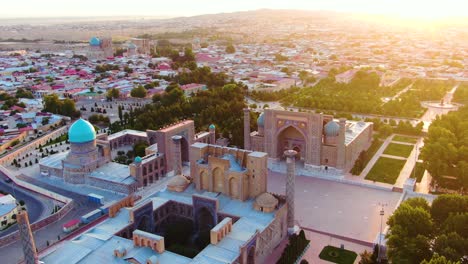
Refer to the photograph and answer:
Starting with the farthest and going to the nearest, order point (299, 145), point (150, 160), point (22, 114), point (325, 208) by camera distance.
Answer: point (22, 114) → point (299, 145) → point (150, 160) → point (325, 208)

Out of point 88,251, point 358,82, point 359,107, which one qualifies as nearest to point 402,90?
point 358,82

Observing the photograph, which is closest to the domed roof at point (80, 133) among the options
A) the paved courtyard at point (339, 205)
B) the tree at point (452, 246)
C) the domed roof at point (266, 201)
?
the paved courtyard at point (339, 205)

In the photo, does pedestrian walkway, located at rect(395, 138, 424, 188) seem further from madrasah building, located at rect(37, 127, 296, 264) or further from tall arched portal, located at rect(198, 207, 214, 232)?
tall arched portal, located at rect(198, 207, 214, 232)

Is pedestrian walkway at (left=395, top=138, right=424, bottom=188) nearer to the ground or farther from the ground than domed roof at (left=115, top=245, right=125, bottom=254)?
nearer to the ground

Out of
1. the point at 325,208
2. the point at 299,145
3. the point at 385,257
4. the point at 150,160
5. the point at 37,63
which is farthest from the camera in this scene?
the point at 37,63

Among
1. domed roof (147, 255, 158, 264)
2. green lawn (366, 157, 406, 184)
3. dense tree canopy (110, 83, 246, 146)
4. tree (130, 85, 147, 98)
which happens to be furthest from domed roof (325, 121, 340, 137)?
tree (130, 85, 147, 98)

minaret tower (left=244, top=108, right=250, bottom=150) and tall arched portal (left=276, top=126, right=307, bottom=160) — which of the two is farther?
minaret tower (left=244, top=108, right=250, bottom=150)

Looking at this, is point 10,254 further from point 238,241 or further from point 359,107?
point 359,107
